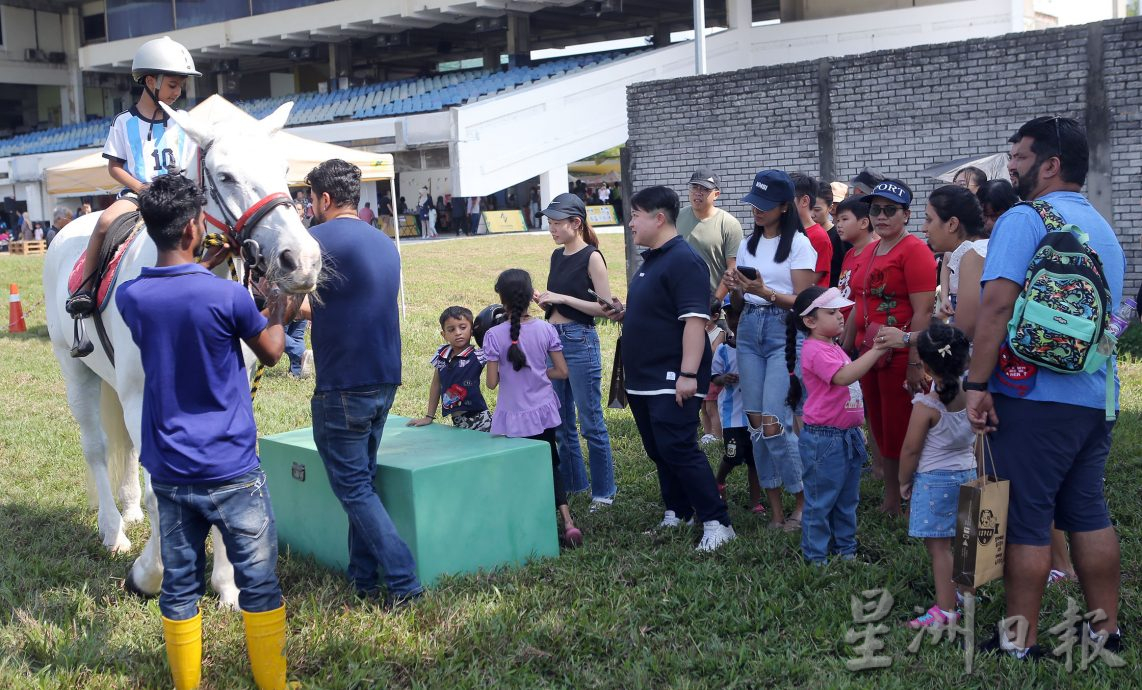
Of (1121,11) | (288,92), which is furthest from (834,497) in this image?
(288,92)

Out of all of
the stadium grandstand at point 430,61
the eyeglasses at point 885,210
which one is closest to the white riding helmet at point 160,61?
the eyeglasses at point 885,210

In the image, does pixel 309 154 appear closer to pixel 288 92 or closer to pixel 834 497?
pixel 834 497

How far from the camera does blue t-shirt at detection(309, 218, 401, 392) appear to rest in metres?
4.37

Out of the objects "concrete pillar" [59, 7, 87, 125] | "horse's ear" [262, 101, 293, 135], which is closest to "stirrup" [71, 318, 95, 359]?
"horse's ear" [262, 101, 293, 135]

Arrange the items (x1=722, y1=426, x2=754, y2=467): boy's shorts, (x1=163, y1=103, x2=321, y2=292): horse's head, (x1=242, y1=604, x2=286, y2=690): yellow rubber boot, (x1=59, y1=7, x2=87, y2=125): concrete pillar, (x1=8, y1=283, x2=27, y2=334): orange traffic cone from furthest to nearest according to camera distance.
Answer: (x1=59, y1=7, x2=87, y2=125): concrete pillar → (x1=8, y1=283, x2=27, y2=334): orange traffic cone → (x1=722, y1=426, x2=754, y2=467): boy's shorts → (x1=163, y1=103, x2=321, y2=292): horse's head → (x1=242, y1=604, x2=286, y2=690): yellow rubber boot

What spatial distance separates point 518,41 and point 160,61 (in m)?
33.5

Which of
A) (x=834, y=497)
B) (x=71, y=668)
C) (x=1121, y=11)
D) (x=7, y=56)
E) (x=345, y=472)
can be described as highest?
(x=7, y=56)

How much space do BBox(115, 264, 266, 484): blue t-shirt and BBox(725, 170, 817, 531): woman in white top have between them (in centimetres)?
282

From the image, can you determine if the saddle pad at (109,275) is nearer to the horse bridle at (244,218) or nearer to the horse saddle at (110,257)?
the horse saddle at (110,257)

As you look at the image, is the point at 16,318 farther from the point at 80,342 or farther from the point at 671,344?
the point at 671,344

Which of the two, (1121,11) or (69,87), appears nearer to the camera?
(1121,11)

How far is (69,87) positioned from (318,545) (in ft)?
162

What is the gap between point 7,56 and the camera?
4459 cm

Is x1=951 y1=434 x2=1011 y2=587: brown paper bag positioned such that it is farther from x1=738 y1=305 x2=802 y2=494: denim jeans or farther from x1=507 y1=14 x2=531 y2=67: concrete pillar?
x1=507 y1=14 x2=531 y2=67: concrete pillar
